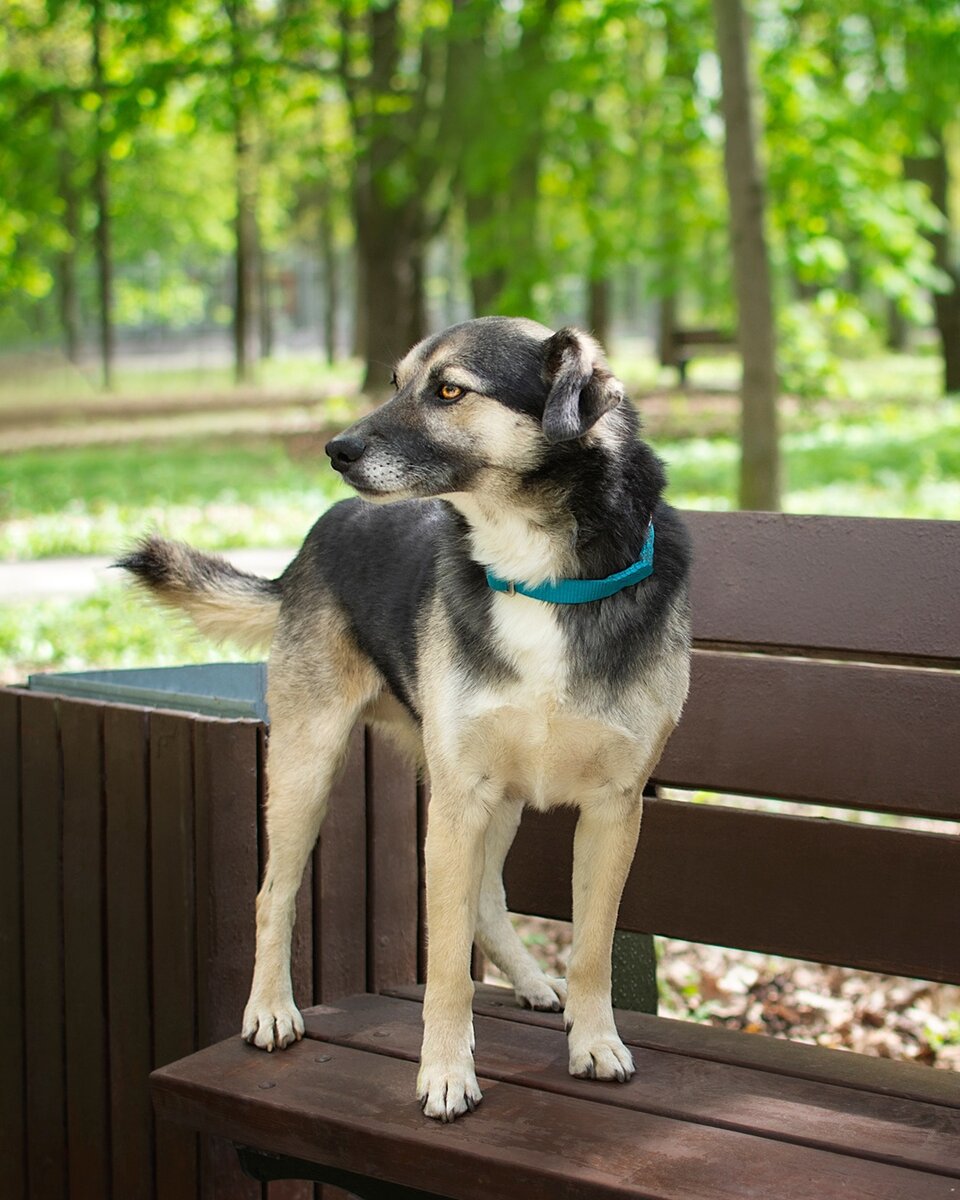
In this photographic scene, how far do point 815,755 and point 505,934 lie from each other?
0.84 meters

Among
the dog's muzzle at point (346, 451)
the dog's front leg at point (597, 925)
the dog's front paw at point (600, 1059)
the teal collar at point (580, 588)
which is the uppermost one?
the dog's muzzle at point (346, 451)

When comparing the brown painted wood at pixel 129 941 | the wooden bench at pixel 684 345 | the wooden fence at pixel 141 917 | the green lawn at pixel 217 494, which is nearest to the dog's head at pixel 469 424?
the wooden fence at pixel 141 917

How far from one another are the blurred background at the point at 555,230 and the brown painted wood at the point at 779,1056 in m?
1.42

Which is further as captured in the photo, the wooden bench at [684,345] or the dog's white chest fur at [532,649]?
the wooden bench at [684,345]

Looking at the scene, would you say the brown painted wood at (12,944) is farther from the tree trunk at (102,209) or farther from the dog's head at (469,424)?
the tree trunk at (102,209)

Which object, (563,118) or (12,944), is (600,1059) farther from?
(563,118)

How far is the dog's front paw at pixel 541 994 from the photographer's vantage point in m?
3.40

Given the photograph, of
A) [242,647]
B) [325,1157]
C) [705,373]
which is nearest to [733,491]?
[242,647]

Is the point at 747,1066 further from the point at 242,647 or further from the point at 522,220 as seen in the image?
the point at 522,220

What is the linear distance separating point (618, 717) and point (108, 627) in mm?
6365

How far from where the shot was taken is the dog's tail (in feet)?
11.6

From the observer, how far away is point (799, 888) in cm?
325

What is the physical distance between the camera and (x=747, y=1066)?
295cm

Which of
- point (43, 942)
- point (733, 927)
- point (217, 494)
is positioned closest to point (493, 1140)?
point (733, 927)
